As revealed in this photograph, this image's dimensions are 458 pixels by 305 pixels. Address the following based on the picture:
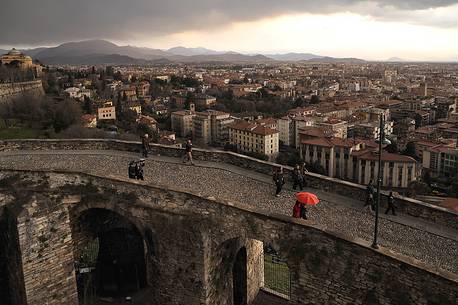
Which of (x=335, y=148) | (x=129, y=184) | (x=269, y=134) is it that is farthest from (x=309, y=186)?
(x=269, y=134)

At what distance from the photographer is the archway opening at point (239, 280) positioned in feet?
39.7

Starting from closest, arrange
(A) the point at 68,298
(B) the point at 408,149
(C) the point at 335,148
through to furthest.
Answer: (A) the point at 68,298
(C) the point at 335,148
(B) the point at 408,149

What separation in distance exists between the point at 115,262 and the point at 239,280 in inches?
164

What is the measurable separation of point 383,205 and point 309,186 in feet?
6.79

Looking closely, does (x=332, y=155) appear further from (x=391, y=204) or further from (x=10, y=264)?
(x=10, y=264)

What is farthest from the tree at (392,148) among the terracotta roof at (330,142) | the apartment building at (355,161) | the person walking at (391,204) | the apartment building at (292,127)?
the person walking at (391,204)

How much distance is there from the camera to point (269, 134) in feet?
213

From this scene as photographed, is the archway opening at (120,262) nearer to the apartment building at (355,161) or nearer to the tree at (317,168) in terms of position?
the tree at (317,168)

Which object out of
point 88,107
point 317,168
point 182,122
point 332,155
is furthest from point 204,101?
point 317,168

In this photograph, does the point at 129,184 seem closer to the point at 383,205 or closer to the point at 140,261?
the point at 140,261

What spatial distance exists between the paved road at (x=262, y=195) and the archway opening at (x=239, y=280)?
1964 millimetres

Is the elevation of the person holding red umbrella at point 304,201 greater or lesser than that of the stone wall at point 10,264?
greater

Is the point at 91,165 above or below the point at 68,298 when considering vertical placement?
above

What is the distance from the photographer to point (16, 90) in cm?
5981
